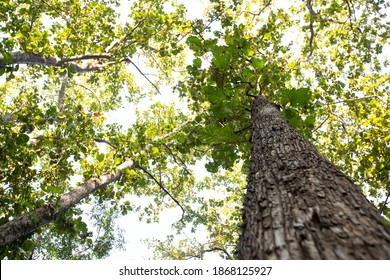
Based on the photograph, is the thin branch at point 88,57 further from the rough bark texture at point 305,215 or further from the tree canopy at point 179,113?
the rough bark texture at point 305,215

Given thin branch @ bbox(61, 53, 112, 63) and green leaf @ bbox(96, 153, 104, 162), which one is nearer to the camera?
green leaf @ bbox(96, 153, 104, 162)

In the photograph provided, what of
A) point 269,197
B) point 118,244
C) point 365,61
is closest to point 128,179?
point 118,244

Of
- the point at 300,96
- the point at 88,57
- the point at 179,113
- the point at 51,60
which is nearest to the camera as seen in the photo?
the point at 300,96

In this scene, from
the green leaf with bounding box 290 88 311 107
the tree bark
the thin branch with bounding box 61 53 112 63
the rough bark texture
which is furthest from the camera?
the thin branch with bounding box 61 53 112 63

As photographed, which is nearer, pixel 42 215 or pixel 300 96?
pixel 300 96

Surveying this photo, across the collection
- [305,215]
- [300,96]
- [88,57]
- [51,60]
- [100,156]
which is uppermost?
[88,57]

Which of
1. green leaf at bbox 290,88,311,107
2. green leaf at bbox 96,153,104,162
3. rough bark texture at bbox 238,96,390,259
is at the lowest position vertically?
rough bark texture at bbox 238,96,390,259

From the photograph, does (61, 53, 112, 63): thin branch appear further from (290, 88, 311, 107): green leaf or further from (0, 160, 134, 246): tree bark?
(290, 88, 311, 107): green leaf

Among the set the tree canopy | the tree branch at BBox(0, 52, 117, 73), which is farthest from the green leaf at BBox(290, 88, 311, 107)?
the tree branch at BBox(0, 52, 117, 73)

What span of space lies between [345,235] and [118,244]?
32.6ft

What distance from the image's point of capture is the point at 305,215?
1295mm

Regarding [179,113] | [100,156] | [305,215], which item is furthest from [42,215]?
[179,113]

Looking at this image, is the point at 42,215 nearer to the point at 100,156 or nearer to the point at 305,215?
the point at 100,156

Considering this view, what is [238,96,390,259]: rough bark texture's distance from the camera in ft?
3.42
